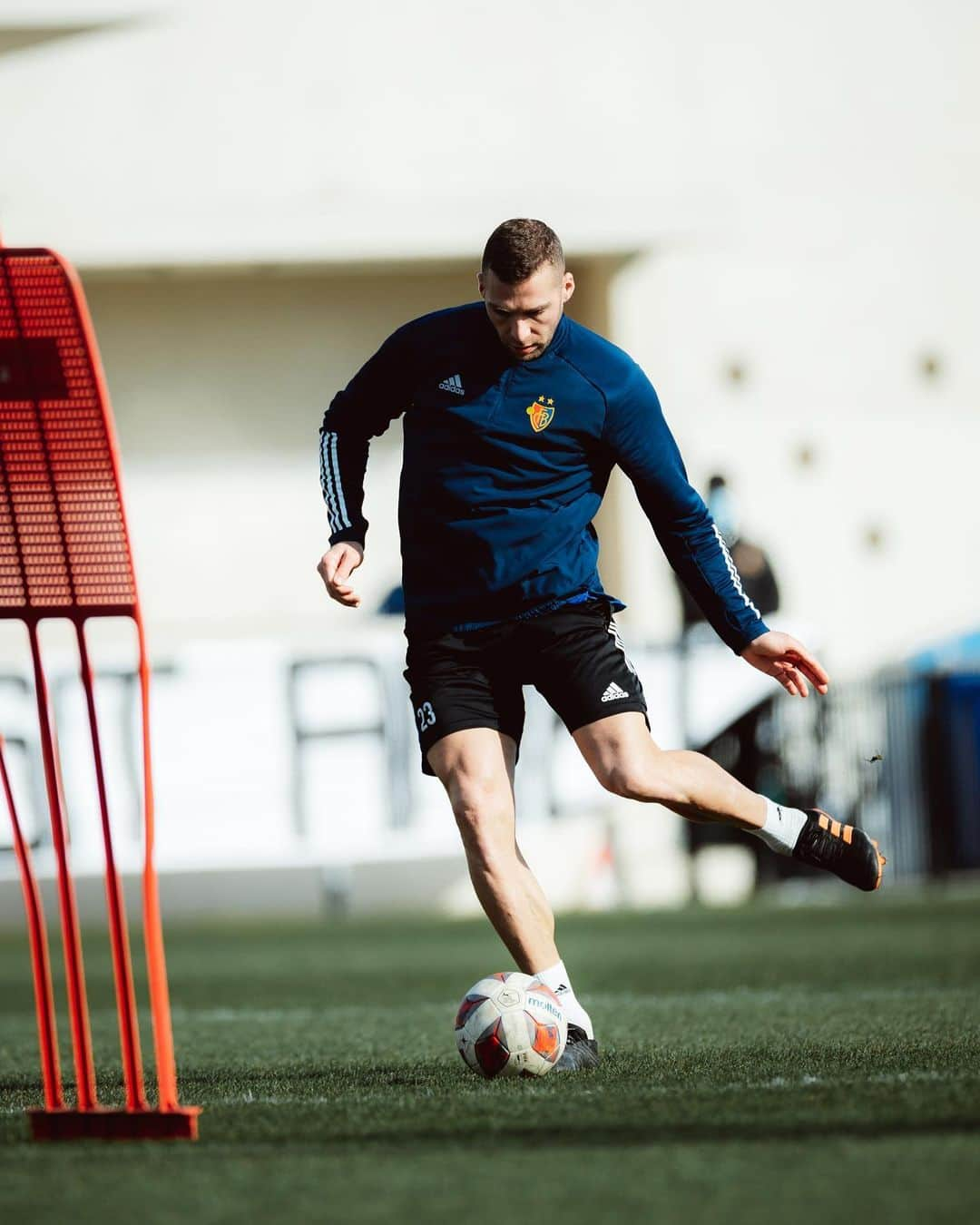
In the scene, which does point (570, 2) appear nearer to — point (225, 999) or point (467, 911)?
point (467, 911)

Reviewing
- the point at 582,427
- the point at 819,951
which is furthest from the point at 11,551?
the point at 819,951

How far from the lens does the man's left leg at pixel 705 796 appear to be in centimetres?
537

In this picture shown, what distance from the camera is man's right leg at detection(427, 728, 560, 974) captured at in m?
5.24

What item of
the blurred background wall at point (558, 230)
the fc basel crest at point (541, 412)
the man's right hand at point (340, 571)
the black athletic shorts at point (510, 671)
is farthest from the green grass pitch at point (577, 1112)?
the blurred background wall at point (558, 230)

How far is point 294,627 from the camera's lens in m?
18.5

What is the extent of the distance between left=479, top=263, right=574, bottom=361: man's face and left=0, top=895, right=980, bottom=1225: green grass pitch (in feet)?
5.89

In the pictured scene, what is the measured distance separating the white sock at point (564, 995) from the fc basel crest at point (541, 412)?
136cm

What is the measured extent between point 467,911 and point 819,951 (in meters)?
6.08

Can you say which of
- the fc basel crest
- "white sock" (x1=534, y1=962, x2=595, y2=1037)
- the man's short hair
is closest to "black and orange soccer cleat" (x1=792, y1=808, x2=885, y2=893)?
"white sock" (x1=534, y1=962, x2=595, y2=1037)

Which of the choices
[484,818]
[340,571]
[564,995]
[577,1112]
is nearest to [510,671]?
[484,818]

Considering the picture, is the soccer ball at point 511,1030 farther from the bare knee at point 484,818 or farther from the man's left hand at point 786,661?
the man's left hand at point 786,661

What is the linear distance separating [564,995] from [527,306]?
1726 mm

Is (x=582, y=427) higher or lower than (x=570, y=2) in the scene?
lower

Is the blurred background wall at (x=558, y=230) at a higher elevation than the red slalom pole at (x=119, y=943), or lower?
higher
